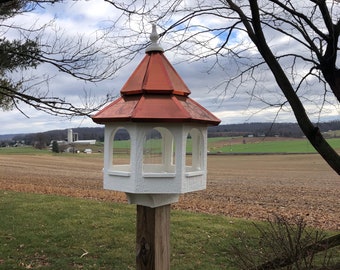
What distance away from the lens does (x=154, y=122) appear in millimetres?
2289

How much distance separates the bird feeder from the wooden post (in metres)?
0.08

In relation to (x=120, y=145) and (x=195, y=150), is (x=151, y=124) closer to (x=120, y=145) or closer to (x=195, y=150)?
(x=120, y=145)

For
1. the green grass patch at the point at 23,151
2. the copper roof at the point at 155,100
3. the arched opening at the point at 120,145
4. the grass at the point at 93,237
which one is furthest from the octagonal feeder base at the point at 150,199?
the green grass patch at the point at 23,151

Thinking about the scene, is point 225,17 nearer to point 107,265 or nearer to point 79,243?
point 107,265

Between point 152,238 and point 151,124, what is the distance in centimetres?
75

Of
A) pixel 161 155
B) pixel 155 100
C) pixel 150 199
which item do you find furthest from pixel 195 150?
pixel 155 100

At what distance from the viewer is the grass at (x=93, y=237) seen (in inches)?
228

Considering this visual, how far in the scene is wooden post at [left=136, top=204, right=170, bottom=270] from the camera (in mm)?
2527

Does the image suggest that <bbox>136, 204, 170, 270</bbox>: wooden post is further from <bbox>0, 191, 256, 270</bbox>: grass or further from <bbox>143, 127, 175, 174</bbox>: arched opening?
<bbox>0, 191, 256, 270</bbox>: grass

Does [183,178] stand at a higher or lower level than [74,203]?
higher

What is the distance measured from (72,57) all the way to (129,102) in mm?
3956

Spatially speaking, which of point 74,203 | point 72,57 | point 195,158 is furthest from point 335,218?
point 195,158

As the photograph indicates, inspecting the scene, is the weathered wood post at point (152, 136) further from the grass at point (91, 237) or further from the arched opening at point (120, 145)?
the grass at point (91, 237)

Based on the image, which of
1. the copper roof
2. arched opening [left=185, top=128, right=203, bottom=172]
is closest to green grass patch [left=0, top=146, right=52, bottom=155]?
arched opening [left=185, top=128, right=203, bottom=172]
